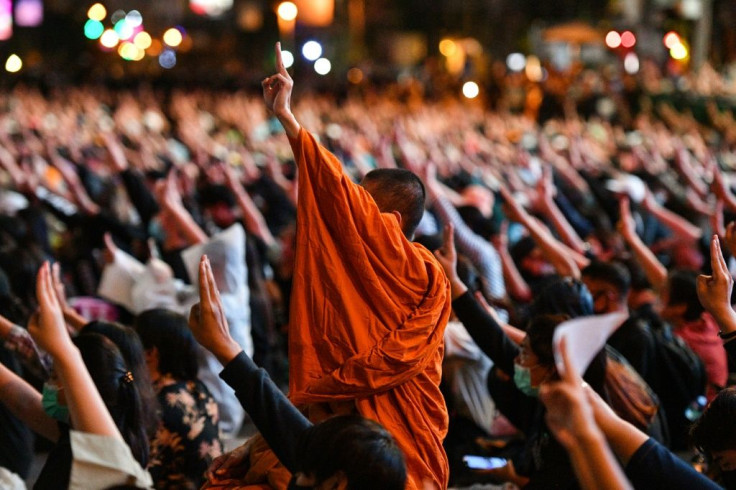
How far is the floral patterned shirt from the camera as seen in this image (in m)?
4.16

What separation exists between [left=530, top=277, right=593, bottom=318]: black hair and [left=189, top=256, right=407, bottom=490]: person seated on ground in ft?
7.32

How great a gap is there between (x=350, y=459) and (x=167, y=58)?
141 ft

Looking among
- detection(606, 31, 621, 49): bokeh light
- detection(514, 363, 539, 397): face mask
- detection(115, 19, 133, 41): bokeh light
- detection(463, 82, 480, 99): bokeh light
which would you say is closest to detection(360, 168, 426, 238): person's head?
detection(514, 363, 539, 397): face mask

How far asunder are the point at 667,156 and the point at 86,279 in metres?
8.45

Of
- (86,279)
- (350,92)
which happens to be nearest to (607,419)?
(86,279)

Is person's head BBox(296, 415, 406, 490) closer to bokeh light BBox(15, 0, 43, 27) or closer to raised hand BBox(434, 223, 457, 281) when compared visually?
raised hand BBox(434, 223, 457, 281)

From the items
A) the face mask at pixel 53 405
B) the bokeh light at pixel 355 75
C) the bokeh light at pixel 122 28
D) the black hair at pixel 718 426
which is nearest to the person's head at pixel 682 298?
the black hair at pixel 718 426

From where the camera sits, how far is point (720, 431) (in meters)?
3.20

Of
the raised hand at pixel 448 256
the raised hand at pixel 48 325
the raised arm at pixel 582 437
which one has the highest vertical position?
the raised hand at pixel 48 325

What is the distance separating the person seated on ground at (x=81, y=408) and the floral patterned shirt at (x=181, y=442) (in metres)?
0.51

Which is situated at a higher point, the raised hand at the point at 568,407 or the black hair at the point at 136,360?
the raised hand at the point at 568,407

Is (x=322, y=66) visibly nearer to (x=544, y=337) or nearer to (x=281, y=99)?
(x=544, y=337)

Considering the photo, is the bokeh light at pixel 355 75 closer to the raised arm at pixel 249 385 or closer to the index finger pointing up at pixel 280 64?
the index finger pointing up at pixel 280 64

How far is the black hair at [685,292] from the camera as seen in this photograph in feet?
17.5
